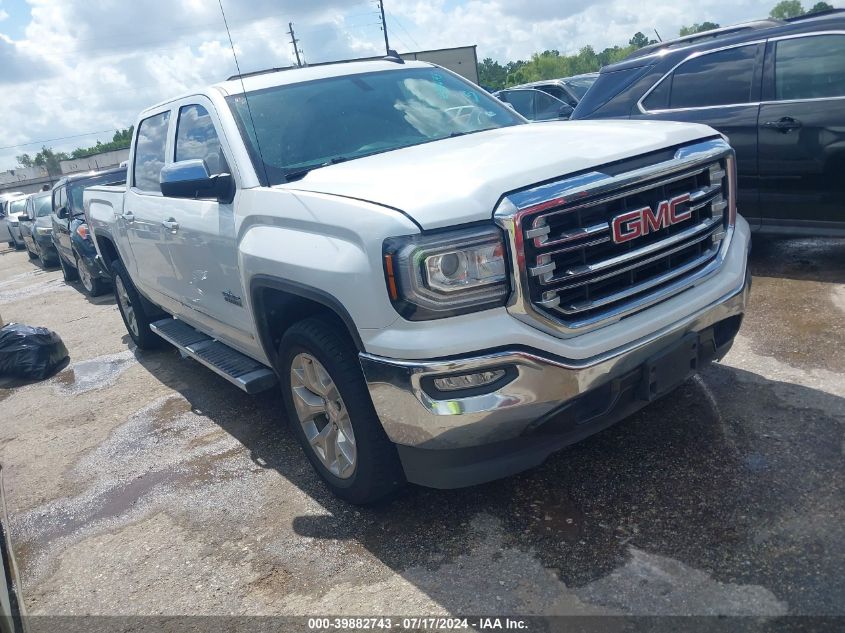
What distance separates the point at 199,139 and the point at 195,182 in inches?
30.4

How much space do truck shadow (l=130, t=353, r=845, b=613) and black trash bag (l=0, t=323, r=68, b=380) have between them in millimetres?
3891

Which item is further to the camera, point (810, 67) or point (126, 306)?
point (126, 306)

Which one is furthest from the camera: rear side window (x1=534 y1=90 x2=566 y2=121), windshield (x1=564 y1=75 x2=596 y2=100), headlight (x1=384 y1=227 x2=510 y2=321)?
windshield (x1=564 y1=75 x2=596 y2=100)

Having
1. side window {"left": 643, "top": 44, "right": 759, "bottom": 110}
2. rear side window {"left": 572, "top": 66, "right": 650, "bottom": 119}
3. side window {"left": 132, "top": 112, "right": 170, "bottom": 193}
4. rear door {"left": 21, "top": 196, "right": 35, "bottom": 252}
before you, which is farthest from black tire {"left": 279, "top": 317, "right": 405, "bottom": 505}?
rear door {"left": 21, "top": 196, "right": 35, "bottom": 252}

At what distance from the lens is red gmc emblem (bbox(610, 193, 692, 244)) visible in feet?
9.27

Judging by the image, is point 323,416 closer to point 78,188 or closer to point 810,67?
point 810,67

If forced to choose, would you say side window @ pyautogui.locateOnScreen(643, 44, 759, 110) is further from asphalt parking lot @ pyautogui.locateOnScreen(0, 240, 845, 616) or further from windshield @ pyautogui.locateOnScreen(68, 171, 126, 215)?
windshield @ pyautogui.locateOnScreen(68, 171, 126, 215)

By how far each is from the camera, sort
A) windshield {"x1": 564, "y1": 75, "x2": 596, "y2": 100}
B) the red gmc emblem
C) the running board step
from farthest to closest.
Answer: windshield {"x1": 564, "y1": 75, "x2": 596, "y2": 100} < the running board step < the red gmc emblem

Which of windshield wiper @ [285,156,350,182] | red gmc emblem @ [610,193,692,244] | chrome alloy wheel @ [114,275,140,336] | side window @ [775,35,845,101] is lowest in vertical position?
chrome alloy wheel @ [114,275,140,336]

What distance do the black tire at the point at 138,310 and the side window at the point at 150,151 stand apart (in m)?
1.21

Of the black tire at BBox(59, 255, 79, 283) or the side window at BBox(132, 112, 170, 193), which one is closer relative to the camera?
the side window at BBox(132, 112, 170, 193)

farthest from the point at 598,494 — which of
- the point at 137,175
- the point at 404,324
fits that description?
the point at 137,175

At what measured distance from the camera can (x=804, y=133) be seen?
5.38 metres

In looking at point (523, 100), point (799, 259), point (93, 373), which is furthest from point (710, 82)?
point (523, 100)
